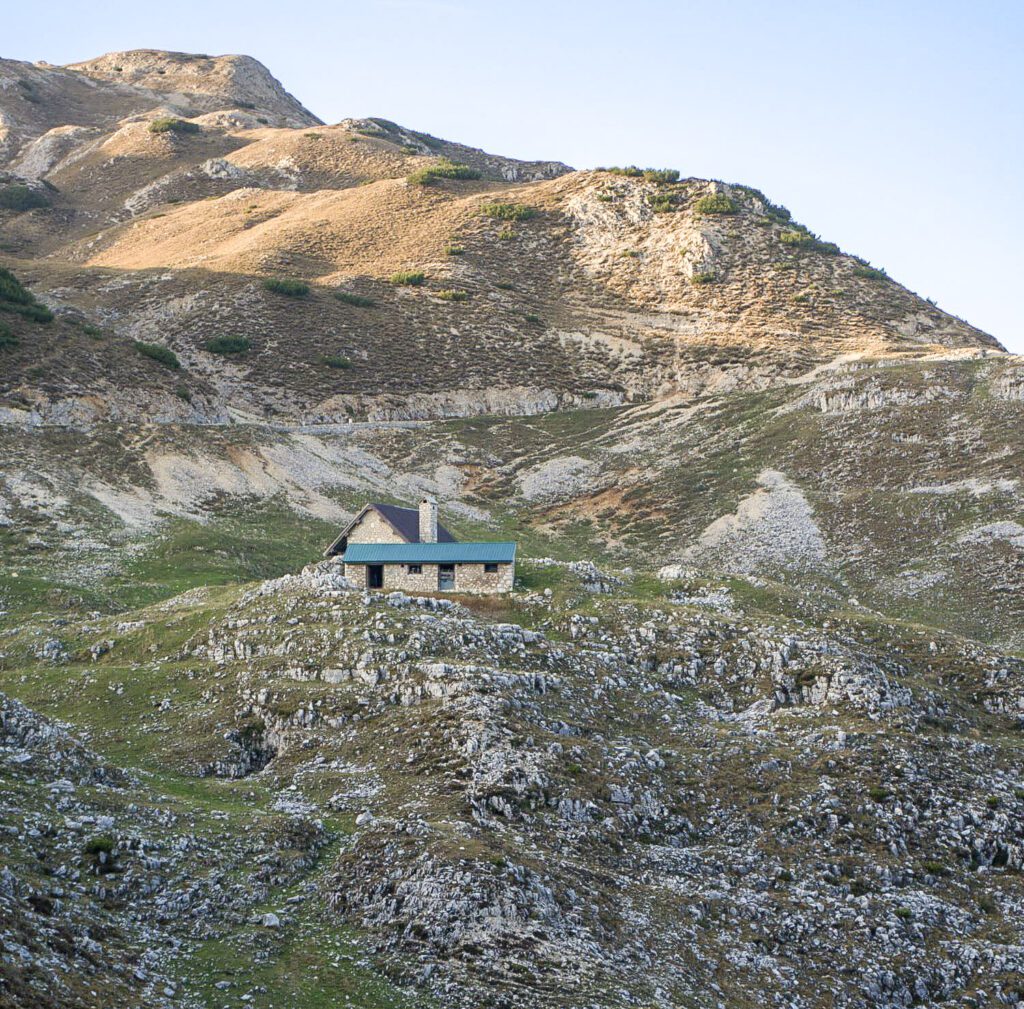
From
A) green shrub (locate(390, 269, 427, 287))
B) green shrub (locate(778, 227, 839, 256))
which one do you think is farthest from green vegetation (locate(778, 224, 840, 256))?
green shrub (locate(390, 269, 427, 287))

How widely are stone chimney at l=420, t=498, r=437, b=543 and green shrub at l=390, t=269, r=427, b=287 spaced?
10115 cm

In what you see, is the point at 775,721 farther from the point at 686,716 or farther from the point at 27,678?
the point at 27,678

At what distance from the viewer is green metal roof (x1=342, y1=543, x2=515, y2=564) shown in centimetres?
5450

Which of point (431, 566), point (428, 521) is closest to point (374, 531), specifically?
point (428, 521)

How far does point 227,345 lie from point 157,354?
15.2 metres

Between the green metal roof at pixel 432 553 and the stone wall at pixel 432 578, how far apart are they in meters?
0.41

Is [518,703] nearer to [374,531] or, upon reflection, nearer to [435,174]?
[374,531]

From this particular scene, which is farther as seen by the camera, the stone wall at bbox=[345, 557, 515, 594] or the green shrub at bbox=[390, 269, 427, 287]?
the green shrub at bbox=[390, 269, 427, 287]

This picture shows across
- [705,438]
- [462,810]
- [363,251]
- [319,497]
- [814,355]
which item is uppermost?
[363,251]

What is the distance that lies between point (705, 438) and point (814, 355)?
28.1 meters

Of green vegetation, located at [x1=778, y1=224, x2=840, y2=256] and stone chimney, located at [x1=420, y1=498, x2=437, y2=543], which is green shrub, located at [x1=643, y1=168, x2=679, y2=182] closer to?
green vegetation, located at [x1=778, y1=224, x2=840, y2=256]

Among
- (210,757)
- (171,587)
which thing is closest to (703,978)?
Answer: (210,757)

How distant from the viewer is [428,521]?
197ft

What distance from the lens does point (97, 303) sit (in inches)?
5522
